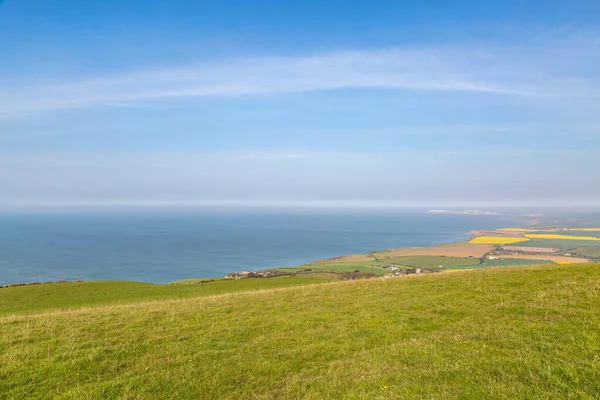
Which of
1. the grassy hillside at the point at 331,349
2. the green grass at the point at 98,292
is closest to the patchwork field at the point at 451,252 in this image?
the green grass at the point at 98,292

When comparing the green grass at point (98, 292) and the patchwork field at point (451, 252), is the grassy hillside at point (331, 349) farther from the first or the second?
the patchwork field at point (451, 252)

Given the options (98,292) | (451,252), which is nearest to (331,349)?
(98,292)

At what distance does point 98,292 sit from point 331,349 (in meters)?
26.9

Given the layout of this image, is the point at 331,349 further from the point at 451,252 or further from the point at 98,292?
the point at 451,252

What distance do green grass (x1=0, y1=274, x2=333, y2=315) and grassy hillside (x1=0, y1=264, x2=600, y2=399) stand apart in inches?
419

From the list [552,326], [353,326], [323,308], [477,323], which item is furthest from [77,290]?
[552,326]

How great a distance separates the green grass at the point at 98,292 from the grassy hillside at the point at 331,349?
1064 cm

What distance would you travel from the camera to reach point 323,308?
52.1 ft

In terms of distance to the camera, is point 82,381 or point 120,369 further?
point 120,369

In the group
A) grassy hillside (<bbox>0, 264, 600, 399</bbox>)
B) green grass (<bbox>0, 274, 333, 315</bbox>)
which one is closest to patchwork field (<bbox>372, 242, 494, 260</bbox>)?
green grass (<bbox>0, 274, 333, 315</bbox>)

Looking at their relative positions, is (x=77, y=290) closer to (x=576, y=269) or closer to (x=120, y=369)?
(x=120, y=369)

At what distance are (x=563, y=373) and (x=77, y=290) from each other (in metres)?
34.0

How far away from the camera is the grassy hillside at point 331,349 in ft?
23.3

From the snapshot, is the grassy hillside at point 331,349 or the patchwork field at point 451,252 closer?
the grassy hillside at point 331,349
